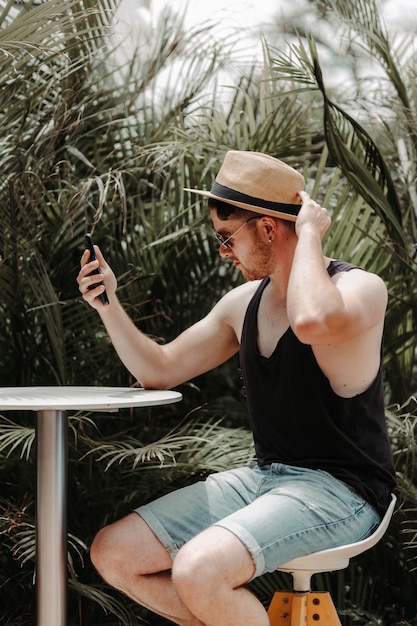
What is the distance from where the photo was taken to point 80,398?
2.00 meters

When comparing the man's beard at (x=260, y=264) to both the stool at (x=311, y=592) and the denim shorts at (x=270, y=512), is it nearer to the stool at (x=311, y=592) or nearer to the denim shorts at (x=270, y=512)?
the denim shorts at (x=270, y=512)

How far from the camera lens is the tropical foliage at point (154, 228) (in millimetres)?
2781

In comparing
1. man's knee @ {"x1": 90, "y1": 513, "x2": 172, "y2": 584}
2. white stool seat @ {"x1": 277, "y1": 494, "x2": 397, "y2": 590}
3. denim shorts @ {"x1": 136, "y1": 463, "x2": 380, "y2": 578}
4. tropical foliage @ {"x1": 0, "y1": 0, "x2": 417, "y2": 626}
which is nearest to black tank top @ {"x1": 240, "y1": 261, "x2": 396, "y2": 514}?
denim shorts @ {"x1": 136, "y1": 463, "x2": 380, "y2": 578}

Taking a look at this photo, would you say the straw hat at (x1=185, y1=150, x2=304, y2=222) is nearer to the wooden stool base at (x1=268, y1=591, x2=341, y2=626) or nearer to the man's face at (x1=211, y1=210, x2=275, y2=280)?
the man's face at (x1=211, y1=210, x2=275, y2=280)

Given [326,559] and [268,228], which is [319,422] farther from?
[268,228]

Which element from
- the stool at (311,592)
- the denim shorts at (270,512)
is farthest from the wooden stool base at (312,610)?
the denim shorts at (270,512)

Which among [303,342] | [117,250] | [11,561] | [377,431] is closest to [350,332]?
[303,342]

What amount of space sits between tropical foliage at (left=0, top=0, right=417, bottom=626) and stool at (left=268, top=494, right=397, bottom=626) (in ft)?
1.99

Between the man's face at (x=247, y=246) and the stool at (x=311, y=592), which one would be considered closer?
the stool at (x=311, y=592)

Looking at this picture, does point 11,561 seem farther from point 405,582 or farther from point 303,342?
point 303,342

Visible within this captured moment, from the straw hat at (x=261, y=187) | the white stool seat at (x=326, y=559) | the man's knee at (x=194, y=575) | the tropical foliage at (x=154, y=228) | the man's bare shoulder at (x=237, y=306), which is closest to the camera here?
the man's knee at (x=194, y=575)

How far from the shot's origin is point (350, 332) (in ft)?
6.43

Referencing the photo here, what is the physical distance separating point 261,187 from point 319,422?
0.58m

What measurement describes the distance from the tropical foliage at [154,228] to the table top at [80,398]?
0.44m
